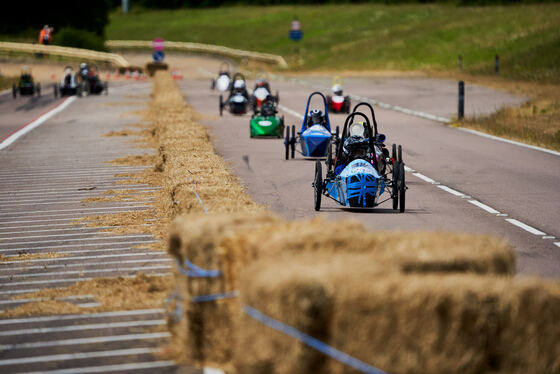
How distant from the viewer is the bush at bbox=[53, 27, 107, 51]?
3629 inches

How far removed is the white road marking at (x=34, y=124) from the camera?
87.9 ft

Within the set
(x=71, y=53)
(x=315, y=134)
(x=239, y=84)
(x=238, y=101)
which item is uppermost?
(x=71, y=53)

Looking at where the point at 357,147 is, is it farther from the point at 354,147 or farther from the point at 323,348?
the point at 323,348

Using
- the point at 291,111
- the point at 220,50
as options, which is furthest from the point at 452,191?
the point at 220,50

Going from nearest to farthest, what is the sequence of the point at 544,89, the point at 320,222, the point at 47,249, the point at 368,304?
the point at 368,304
the point at 320,222
the point at 47,249
the point at 544,89

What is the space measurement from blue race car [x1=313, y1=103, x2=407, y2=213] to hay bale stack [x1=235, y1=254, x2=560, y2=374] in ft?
25.2

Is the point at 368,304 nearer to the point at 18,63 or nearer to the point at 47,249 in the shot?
the point at 47,249

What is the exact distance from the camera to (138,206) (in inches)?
582

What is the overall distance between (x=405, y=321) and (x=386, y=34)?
9288 centimetres

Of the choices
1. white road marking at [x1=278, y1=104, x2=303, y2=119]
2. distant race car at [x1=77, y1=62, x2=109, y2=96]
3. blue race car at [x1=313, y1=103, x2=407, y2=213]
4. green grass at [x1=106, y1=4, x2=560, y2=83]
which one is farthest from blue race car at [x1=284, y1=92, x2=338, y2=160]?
green grass at [x1=106, y1=4, x2=560, y2=83]

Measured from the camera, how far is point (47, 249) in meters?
11.7

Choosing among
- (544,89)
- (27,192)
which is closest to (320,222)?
(27,192)

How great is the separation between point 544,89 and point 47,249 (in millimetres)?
36315

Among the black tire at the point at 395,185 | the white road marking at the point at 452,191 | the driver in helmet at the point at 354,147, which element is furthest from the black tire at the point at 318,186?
the white road marking at the point at 452,191
